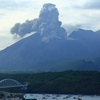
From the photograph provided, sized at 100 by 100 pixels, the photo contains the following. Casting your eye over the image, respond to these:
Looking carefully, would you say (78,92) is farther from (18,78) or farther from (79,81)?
(18,78)

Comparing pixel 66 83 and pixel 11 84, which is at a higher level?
pixel 66 83

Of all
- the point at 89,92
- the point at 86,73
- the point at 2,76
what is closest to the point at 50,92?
the point at 89,92

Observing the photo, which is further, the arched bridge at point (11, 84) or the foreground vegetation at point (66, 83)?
the foreground vegetation at point (66, 83)

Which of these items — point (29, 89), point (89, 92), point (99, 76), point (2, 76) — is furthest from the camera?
point (2, 76)

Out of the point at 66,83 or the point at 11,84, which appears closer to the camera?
the point at 11,84

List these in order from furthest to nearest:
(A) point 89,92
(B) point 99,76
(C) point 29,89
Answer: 1. (B) point 99,76
2. (C) point 29,89
3. (A) point 89,92

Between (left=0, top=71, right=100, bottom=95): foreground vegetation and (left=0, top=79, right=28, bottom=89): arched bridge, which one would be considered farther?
(left=0, top=71, right=100, bottom=95): foreground vegetation

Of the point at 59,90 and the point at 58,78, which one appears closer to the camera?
the point at 59,90
